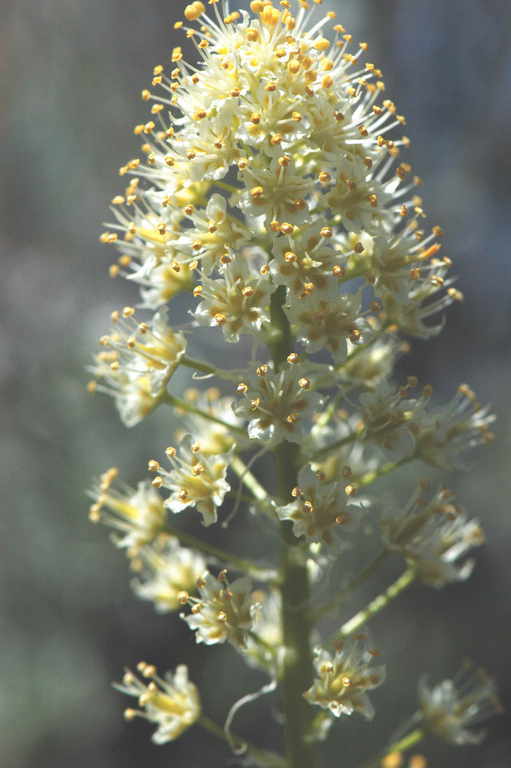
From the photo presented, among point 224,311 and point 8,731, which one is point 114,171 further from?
point 224,311

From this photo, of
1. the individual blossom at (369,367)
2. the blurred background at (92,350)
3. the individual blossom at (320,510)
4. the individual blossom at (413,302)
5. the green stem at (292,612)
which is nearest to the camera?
the individual blossom at (320,510)

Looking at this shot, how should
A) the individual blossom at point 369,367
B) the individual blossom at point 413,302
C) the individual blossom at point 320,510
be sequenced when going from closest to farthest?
the individual blossom at point 320,510, the individual blossom at point 413,302, the individual blossom at point 369,367

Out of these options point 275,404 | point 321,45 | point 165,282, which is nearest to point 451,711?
point 275,404

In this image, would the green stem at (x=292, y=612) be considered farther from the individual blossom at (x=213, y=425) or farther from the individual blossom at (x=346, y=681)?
the individual blossom at (x=213, y=425)

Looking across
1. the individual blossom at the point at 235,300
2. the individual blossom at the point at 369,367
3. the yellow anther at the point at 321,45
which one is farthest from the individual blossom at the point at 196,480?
the yellow anther at the point at 321,45

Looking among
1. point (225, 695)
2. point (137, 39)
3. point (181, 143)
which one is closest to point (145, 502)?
point (181, 143)

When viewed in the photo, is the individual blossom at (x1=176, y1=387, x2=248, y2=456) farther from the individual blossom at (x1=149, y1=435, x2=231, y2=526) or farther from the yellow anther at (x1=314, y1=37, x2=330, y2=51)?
the yellow anther at (x1=314, y1=37, x2=330, y2=51)

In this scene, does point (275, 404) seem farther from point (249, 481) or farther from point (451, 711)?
point (451, 711)
